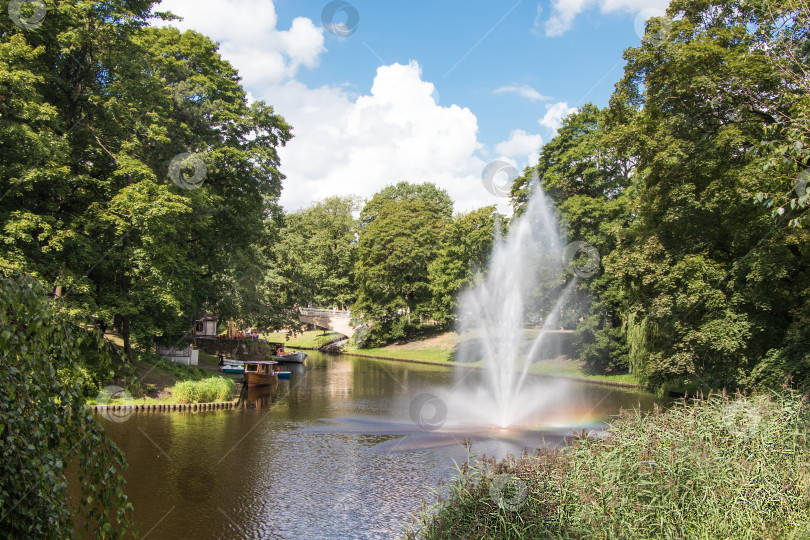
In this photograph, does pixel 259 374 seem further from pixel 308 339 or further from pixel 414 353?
pixel 308 339

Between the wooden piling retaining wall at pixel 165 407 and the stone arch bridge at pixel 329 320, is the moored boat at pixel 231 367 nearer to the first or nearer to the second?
the wooden piling retaining wall at pixel 165 407

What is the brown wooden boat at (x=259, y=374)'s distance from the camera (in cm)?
3356

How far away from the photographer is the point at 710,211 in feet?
74.2

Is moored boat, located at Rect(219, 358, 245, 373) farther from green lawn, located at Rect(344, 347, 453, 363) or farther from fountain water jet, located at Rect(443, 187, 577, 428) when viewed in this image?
green lawn, located at Rect(344, 347, 453, 363)

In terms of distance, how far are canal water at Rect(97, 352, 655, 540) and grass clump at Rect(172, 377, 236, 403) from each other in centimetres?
145

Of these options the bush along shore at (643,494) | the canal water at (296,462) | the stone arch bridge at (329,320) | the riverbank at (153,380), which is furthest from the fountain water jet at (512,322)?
the stone arch bridge at (329,320)

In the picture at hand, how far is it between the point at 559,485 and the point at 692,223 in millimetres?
18042

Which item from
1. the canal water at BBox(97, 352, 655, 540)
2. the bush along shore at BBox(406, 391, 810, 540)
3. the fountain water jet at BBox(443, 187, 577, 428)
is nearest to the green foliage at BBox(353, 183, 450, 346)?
the fountain water jet at BBox(443, 187, 577, 428)

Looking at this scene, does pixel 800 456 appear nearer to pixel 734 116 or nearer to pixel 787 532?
pixel 787 532

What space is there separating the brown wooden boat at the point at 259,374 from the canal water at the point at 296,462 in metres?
2.98

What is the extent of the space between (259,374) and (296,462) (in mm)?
17159

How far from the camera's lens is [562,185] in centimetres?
4500

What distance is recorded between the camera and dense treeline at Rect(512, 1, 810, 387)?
20.3 m

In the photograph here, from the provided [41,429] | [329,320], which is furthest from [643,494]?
[329,320]
